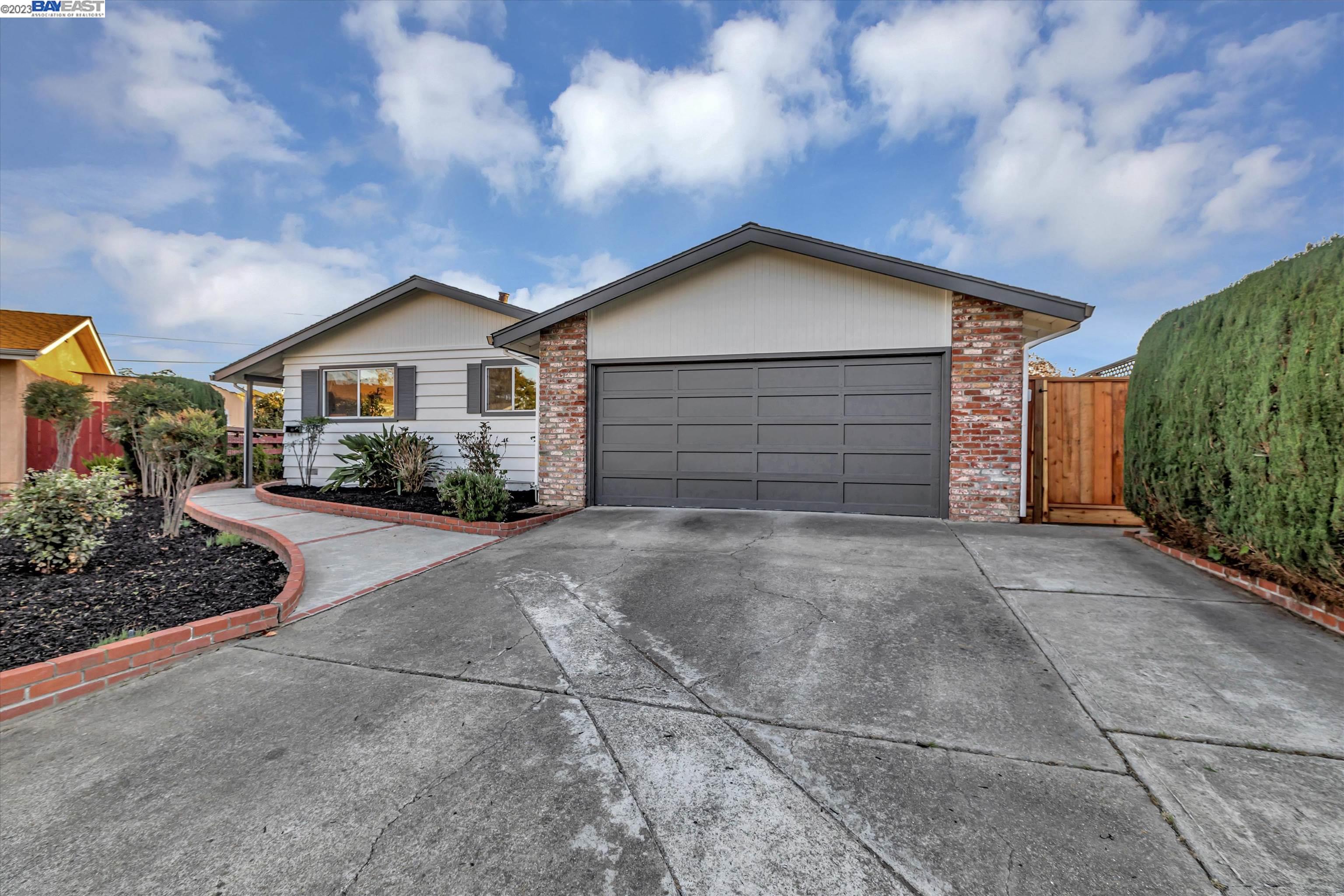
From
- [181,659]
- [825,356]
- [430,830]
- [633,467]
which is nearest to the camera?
[430,830]

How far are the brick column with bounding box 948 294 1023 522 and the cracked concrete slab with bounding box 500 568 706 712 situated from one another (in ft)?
16.5

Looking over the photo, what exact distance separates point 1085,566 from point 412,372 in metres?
10.5

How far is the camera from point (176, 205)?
56.3 feet

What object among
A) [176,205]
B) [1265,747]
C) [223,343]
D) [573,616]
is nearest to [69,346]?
[176,205]

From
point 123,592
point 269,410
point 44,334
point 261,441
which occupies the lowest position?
point 123,592

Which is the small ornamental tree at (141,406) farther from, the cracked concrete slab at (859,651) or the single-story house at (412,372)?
the cracked concrete slab at (859,651)

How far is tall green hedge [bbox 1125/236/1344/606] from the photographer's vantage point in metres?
3.07

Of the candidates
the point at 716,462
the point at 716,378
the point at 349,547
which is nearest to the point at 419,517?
the point at 349,547

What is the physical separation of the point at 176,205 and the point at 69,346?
7187mm

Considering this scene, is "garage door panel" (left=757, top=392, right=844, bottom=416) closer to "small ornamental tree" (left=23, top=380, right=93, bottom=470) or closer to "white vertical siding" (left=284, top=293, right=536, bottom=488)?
"white vertical siding" (left=284, top=293, right=536, bottom=488)

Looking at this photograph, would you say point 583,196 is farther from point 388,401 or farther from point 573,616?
point 573,616

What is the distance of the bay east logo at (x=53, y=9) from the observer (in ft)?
21.2

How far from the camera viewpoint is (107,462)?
1062 cm

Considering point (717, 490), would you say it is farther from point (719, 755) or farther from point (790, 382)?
point (719, 755)
